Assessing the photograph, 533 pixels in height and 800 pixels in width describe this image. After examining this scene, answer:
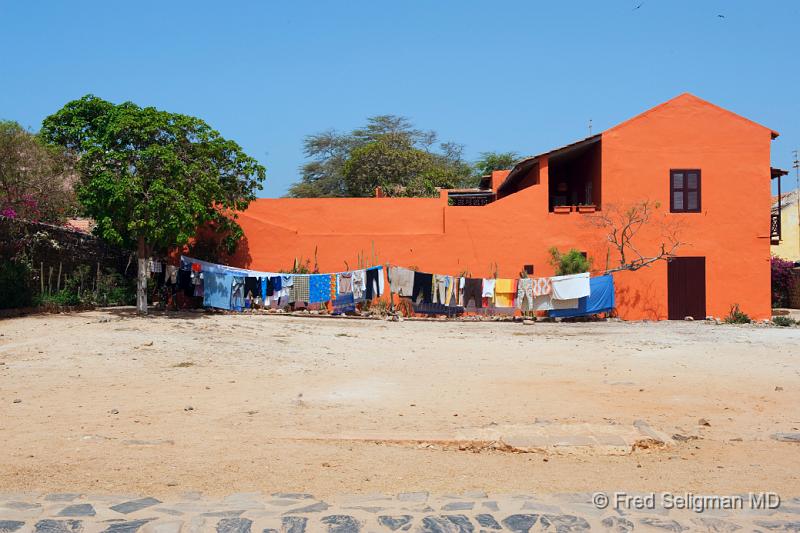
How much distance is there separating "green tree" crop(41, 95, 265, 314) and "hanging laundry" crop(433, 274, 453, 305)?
6062 mm

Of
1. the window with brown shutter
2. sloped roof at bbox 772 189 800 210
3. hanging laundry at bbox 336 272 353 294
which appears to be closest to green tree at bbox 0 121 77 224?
hanging laundry at bbox 336 272 353 294

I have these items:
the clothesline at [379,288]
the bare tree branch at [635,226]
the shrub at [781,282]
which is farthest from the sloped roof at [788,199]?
the clothesline at [379,288]

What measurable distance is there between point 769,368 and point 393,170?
24.9m

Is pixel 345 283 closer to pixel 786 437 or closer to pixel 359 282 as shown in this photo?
pixel 359 282

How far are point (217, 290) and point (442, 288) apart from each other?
6039 millimetres

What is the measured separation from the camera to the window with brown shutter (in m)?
22.9

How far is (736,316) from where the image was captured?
21984mm

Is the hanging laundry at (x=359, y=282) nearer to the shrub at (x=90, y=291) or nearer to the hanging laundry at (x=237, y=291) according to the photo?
the hanging laundry at (x=237, y=291)

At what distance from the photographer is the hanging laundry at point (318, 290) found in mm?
20141

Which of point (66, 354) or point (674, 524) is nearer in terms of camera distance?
point (674, 524)

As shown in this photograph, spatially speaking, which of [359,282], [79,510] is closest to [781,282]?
[359,282]

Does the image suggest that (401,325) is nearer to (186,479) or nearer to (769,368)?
(769,368)

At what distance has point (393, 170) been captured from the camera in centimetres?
3538

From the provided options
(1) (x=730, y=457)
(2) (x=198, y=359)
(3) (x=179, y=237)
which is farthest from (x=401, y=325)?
(1) (x=730, y=457)
